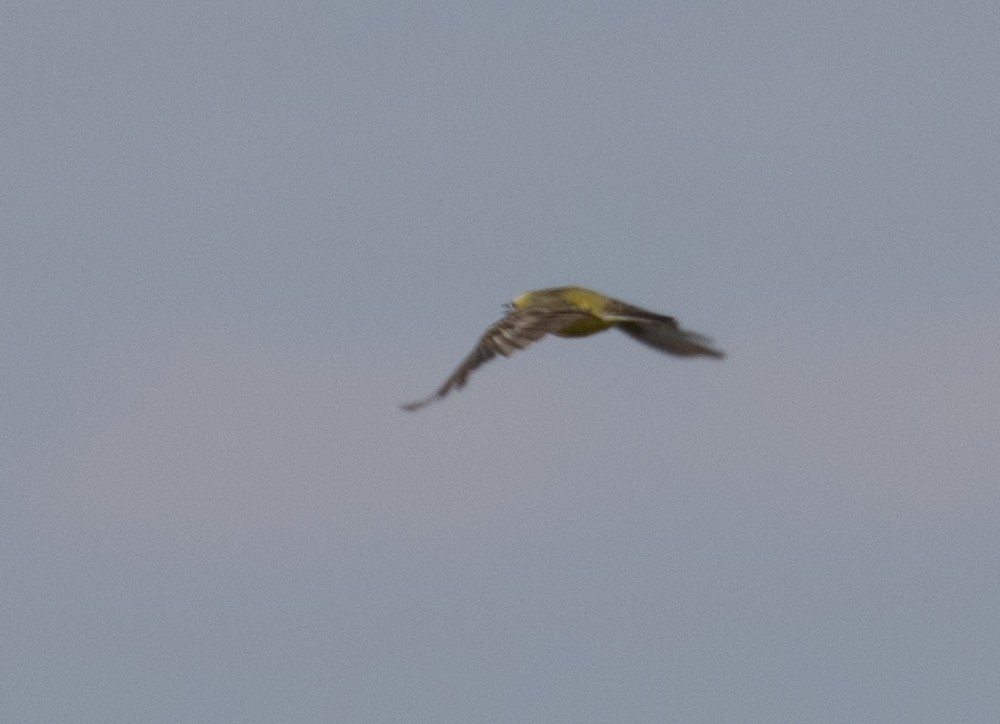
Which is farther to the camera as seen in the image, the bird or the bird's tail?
the bird's tail

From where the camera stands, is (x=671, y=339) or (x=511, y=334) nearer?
(x=511, y=334)

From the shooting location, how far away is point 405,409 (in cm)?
2009

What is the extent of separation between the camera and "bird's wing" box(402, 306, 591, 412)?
73.1 feet

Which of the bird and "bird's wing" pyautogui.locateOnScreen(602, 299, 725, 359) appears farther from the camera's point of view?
"bird's wing" pyautogui.locateOnScreen(602, 299, 725, 359)

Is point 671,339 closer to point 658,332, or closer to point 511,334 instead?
point 658,332

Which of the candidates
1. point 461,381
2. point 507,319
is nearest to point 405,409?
point 461,381

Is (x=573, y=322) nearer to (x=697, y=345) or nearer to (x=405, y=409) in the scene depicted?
(x=697, y=345)

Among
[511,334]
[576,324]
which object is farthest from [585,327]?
[511,334]

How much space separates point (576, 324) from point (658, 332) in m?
0.94

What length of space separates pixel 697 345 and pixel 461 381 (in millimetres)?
3942

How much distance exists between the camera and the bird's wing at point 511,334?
2228cm

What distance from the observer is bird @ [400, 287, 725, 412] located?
76.3ft

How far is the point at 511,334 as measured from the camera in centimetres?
Result: 2341

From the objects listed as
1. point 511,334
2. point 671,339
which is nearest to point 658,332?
point 671,339
